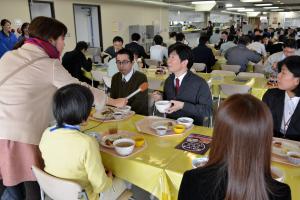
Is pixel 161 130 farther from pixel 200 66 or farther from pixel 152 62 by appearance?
pixel 152 62

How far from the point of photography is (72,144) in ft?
4.17

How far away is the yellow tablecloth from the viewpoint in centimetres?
131

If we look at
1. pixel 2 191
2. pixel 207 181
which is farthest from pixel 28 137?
pixel 207 181

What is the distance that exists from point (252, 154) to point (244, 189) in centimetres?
11

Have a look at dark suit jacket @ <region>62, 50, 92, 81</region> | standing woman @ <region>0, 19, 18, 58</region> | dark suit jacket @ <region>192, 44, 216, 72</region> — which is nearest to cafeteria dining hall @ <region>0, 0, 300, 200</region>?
dark suit jacket @ <region>62, 50, 92, 81</region>

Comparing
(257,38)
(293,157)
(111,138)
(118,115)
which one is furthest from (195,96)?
(257,38)

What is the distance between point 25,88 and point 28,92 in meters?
→ 0.03

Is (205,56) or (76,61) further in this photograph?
(205,56)

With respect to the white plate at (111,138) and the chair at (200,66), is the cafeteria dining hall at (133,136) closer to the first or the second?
the white plate at (111,138)

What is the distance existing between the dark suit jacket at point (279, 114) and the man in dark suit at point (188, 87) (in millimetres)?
446

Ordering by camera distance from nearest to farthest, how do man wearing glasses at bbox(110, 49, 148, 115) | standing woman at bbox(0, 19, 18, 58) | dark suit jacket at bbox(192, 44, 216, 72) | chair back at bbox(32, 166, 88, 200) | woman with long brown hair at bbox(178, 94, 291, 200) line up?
woman with long brown hair at bbox(178, 94, 291, 200)
chair back at bbox(32, 166, 88, 200)
man wearing glasses at bbox(110, 49, 148, 115)
standing woman at bbox(0, 19, 18, 58)
dark suit jacket at bbox(192, 44, 216, 72)

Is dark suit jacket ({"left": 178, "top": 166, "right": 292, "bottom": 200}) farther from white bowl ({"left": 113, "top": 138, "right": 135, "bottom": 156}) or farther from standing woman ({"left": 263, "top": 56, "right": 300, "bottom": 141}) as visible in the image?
standing woman ({"left": 263, "top": 56, "right": 300, "bottom": 141})

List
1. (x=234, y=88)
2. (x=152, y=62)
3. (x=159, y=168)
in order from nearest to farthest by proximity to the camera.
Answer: (x=159, y=168) → (x=234, y=88) → (x=152, y=62)

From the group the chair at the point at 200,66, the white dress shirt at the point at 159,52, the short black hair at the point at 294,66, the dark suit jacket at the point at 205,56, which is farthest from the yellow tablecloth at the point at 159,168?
the white dress shirt at the point at 159,52
